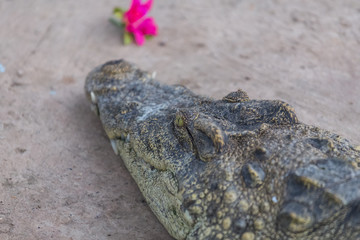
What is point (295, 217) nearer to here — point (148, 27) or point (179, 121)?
point (179, 121)

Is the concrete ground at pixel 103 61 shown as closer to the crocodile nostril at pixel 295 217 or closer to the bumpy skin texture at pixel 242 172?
the bumpy skin texture at pixel 242 172

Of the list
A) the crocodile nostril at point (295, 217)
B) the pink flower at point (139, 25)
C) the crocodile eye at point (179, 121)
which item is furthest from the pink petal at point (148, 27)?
the crocodile nostril at point (295, 217)

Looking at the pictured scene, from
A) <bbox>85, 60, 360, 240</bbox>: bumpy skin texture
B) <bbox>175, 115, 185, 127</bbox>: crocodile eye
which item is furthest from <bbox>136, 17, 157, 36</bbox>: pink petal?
<bbox>175, 115, 185, 127</bbox>: crocodile eye

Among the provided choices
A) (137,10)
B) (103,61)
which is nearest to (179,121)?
(103,61)

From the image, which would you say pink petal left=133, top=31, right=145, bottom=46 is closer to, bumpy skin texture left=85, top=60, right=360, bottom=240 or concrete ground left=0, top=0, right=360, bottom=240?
concrete ground left=0, top=0, right=360, bottom=240

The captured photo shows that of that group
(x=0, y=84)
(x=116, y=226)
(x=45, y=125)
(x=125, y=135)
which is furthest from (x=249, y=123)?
(x=0, y=84)

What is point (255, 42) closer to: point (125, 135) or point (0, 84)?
point (125, 135)
